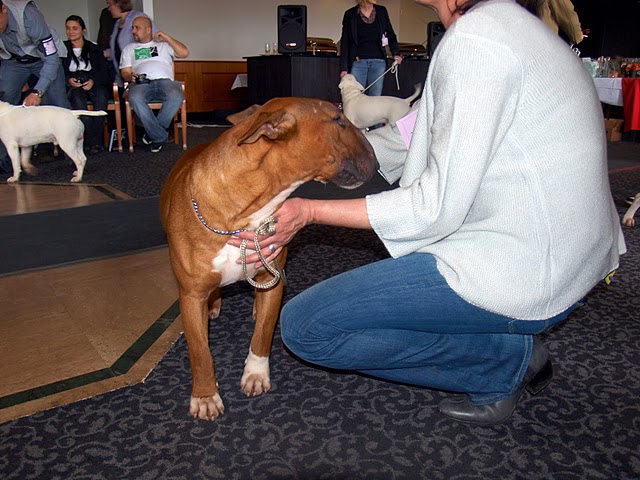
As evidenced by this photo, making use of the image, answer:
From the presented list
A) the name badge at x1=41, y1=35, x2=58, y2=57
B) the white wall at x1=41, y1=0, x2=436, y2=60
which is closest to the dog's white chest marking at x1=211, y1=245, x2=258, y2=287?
the name badge at x1=41, y1=35, x2=58, y2=57

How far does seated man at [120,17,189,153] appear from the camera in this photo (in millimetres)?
6816

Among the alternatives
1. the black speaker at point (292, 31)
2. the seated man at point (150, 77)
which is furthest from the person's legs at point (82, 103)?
the black speaker at point (292, 31)

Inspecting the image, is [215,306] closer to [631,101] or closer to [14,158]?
[14,158]

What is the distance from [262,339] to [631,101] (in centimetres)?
638

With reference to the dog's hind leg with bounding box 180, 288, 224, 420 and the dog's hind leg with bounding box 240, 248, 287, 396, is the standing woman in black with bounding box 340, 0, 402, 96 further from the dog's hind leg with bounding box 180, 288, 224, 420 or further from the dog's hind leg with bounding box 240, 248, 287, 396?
the dog's hind leg with bounding box 180, 288, 224, 420

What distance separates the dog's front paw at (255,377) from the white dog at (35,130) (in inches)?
157

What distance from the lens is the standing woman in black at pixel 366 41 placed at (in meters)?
7.33

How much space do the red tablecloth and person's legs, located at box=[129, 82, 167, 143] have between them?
18.2 ft

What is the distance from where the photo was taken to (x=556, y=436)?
1675mm

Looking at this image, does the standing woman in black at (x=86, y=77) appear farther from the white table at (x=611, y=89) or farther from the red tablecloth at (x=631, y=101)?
the red tablecloth at (x=631, y=101)

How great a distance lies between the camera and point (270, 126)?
1.45 meters

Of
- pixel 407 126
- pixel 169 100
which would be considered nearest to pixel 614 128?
pixel 169 100

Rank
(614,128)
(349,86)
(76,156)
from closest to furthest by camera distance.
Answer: (76,156), (349,86), (614,128)

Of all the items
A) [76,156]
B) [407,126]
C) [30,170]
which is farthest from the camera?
[30,170]
